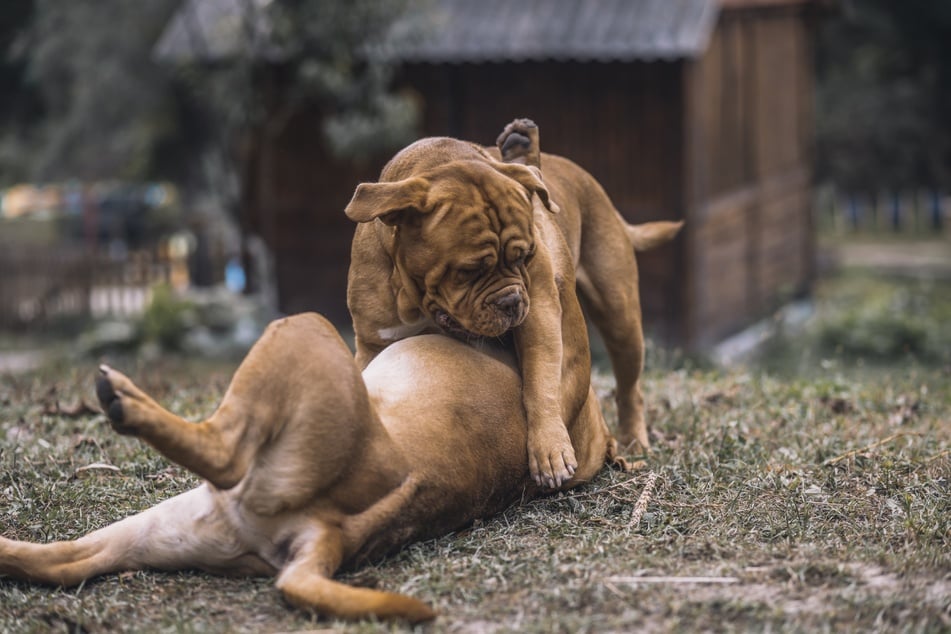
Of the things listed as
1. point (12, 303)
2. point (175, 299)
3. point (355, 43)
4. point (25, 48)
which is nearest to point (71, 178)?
point (25, 48)

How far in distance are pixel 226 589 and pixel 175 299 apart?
12799 millimetres

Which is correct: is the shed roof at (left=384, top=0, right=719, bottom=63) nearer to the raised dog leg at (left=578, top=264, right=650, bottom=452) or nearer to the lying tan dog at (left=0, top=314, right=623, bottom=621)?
the raised dog leg at (left=578, top=264, right=650, bottom=452)

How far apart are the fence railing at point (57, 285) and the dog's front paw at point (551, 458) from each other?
48.2 ft

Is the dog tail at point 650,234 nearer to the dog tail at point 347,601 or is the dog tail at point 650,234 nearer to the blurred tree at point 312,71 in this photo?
the dog tail at point 347,601

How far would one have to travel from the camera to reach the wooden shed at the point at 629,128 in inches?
543

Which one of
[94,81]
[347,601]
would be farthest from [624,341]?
[94,81]

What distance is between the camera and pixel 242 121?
15109 millimetres

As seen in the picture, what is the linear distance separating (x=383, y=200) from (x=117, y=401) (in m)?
1.08

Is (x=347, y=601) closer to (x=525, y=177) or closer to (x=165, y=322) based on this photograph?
(x=525, y=177)

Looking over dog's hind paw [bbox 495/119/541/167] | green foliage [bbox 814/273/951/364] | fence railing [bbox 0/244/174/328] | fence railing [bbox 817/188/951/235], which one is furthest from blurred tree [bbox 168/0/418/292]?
fence railing [bbox 817/188/951/235]

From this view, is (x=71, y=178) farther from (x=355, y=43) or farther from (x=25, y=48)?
(x=355, y=43)

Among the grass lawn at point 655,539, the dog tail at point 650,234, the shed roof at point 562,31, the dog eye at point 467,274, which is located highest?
the shed roof at point 562,31

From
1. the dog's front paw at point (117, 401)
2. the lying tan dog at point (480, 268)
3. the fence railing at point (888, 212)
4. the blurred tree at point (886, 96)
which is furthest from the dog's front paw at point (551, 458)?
the fence railing at point (888, 212)

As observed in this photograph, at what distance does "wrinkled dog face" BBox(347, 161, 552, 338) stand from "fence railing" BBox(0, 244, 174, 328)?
577 inches
